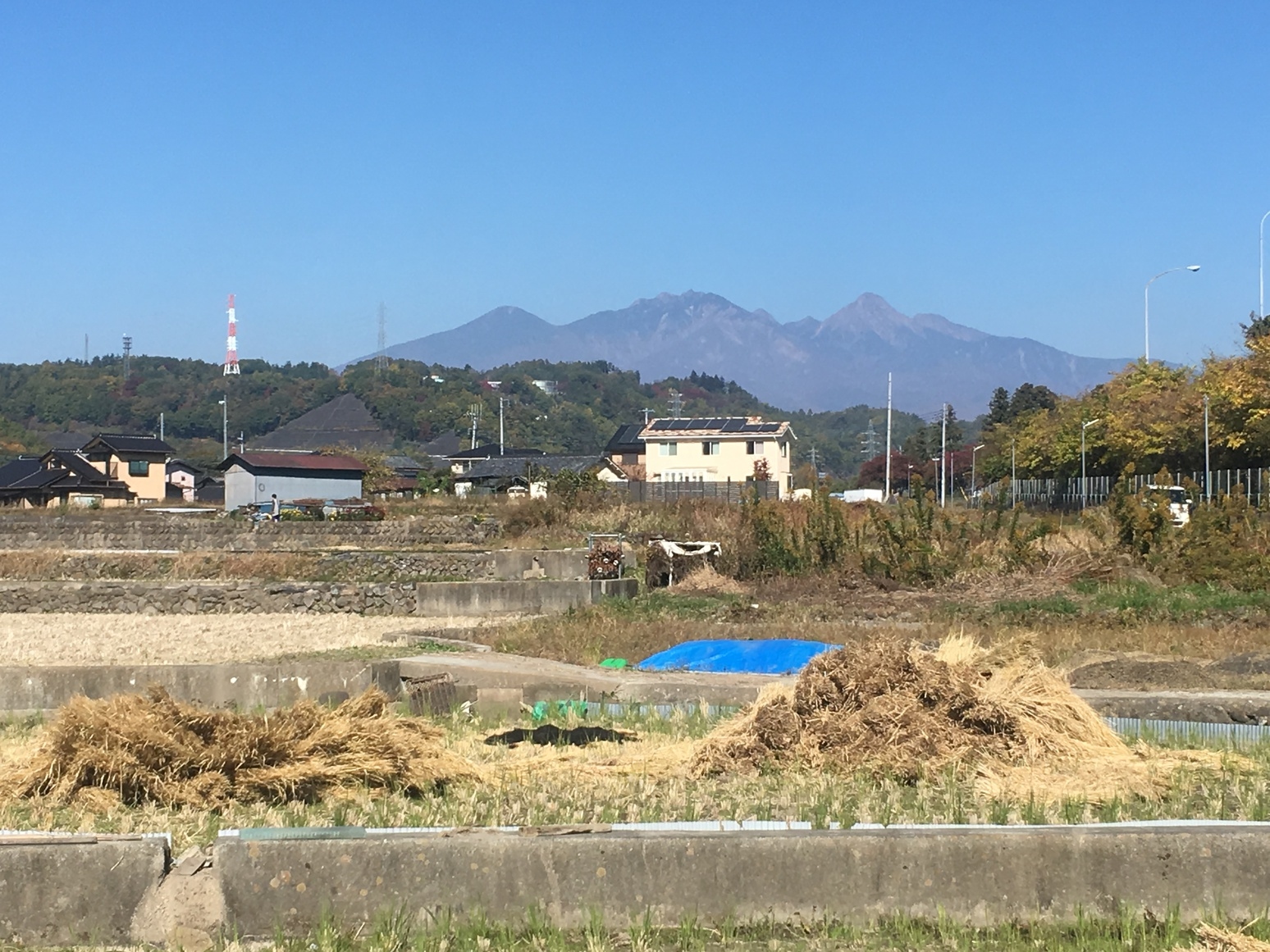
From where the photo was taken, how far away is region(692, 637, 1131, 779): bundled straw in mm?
7980

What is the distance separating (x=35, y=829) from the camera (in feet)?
21.8

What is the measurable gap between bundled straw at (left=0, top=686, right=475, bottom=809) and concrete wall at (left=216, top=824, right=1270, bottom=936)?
1571 millimetres

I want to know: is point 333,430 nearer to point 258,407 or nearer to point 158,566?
point 258,407

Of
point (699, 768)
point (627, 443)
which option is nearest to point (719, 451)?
point (627, 443)

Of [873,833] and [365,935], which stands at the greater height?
[873,833]

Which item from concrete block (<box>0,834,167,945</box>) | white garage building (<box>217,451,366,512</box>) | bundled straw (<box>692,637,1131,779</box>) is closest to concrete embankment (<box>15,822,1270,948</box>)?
concrete block (<box>0,834,167,945</box>)

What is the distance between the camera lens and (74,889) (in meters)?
5.78

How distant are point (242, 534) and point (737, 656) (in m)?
34.3

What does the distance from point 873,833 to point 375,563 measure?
28213 mm

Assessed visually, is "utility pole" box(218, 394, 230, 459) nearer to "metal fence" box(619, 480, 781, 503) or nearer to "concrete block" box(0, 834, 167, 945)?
"metal fence" box(619, 480, 781, 503)

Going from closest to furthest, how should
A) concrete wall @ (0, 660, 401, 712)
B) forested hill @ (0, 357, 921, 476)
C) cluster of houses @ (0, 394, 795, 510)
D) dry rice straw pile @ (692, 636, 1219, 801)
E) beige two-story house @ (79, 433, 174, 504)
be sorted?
dry rice straw pile @ (692, 636, 1219, 801) < concrete wall @ (0, 660, 401, 712) < cluster of houses @ (0, 394, 795, 510) < beige two-story house @ (79, 433, 174, 504) < forested hill @ (0, 357, 921, 476)

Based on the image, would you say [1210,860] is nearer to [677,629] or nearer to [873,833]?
[873,833]

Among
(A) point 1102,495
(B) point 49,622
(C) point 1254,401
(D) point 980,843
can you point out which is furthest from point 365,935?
(A) point 1102,495

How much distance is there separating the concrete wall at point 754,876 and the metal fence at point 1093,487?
30149 millimetres
